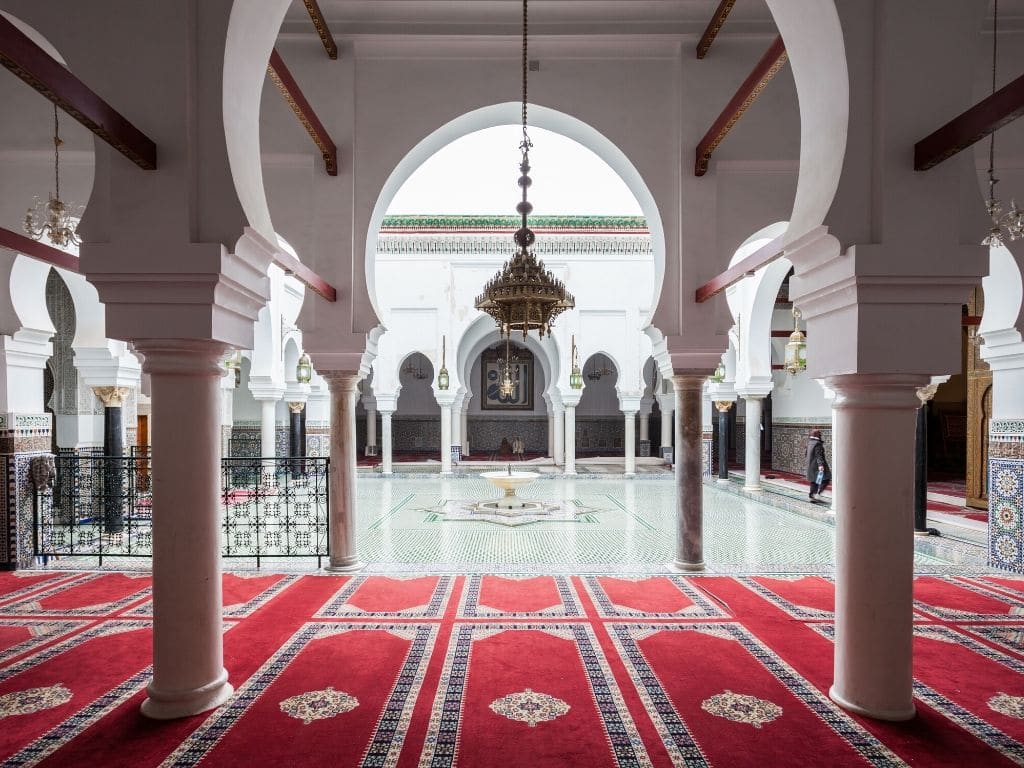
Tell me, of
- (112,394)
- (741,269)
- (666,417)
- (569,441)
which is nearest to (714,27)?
(741,269)

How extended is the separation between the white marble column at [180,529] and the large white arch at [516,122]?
210cm

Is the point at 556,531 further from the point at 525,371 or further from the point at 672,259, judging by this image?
the point at 525,371

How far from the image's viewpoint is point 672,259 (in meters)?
4.34

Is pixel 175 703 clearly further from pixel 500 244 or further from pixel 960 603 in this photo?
pixel 500 244

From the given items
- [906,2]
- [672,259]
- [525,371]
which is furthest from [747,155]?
[525,371]

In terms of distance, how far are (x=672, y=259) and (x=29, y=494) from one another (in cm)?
525

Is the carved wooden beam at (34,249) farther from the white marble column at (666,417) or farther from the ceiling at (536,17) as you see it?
the white marble column at (666,417)

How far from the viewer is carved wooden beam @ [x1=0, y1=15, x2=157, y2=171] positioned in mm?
1573

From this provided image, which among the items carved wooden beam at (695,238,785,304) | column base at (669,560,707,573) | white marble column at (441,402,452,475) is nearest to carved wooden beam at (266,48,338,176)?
carved wooden beam at (695,238,785,304)

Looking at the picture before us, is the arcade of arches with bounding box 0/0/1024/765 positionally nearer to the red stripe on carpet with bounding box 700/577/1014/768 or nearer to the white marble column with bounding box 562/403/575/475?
the red stripe on carpet with bounding box 700/577/1014/768

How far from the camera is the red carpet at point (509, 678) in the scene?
2119 mm

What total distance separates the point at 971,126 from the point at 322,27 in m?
3.52

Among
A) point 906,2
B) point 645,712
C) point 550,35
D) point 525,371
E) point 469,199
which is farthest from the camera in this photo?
point 525,371

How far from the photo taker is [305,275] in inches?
143
